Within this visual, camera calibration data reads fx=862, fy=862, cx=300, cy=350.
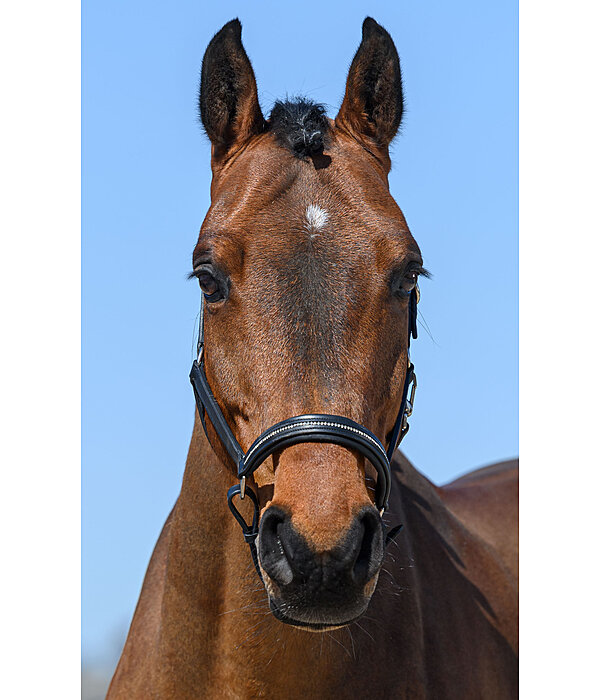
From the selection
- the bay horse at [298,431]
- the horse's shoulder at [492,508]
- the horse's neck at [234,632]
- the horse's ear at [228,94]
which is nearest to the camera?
the bay horse at [298,431]

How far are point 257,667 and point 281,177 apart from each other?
6.15 ft

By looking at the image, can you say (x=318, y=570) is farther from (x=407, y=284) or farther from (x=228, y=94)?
(x=228, y=94)

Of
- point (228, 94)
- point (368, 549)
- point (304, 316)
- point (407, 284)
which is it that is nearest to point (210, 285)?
point (304, 316)

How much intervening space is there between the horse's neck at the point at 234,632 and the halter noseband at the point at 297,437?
0.27 metres

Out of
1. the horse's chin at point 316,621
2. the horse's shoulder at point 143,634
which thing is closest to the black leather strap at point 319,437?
the horse's chin at point 316,621

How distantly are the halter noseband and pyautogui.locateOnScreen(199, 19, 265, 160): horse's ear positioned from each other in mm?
784

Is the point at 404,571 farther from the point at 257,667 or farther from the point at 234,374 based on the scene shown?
the point at 234,374

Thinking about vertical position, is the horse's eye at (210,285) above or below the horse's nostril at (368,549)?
above

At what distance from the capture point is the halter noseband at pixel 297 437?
2727 millimetres

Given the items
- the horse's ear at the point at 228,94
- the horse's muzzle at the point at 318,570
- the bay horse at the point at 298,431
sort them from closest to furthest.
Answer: the horse's muzzle at the point at 318,570 < the bay horse at the point at 298,431 < the horse's ear at the point at 228,94

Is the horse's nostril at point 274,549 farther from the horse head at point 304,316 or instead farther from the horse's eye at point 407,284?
the horse's eye at point 407,284

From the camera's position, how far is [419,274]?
338cm

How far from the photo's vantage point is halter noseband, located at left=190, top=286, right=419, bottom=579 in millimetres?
2727
